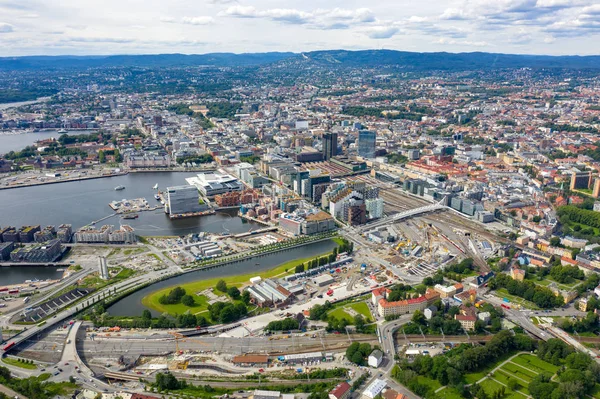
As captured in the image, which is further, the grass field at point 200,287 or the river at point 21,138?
the river at point 21,138

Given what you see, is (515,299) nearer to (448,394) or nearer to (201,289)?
(448,394)

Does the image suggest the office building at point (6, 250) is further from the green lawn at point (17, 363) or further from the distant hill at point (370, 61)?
the distant hill at point (370, 61)

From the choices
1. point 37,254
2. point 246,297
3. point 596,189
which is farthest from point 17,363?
point 596,189

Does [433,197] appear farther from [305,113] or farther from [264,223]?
[305,113]

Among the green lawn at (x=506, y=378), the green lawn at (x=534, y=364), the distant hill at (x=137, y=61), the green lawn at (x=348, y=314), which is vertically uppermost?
the distant hill at (x=137, y=61)

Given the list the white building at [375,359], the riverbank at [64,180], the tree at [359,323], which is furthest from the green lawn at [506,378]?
the riverbank at [64,180]

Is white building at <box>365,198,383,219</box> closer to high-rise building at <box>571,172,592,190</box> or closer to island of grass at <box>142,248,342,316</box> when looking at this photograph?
island of grass at <box>142,248,342,316</box>

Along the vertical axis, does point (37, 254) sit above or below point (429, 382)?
above

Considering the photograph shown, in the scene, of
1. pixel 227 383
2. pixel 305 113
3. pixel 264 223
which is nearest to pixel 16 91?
pixel 305 113
